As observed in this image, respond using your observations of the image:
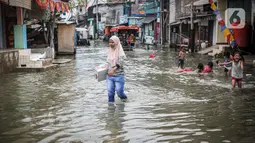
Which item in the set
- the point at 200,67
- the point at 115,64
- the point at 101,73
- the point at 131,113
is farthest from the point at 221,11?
the point at 131,113

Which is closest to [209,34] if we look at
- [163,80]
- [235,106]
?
[163,80]

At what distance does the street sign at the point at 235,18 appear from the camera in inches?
879

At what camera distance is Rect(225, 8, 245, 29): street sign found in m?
22.3

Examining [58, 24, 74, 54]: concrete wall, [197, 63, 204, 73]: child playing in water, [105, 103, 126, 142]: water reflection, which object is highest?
[58, 24, 74, 54]: concrete wall

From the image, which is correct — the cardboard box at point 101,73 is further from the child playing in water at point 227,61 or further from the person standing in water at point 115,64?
the child playing in water at point 227,61

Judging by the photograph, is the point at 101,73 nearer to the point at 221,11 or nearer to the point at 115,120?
the point at 115,120

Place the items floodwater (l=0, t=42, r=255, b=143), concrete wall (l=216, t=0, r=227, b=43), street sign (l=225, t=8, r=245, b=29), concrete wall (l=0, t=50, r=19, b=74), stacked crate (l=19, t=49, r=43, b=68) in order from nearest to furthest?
floodwater (l=0, t=42, r=255, b=143)
concrete wall (l=0, t=50, r=19, b=74)
stacked crate (l=19, t=49, r=43, b=68)
street sign (l=225, t=8, r=245, b=29)
concrete wall (l=216, t=0, r=227, b=43)

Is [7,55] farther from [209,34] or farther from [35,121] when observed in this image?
[209,34]

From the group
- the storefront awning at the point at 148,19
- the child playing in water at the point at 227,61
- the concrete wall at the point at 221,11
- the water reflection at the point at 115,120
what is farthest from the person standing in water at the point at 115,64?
the storefront awning at the point at 148,19

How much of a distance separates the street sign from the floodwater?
1178 centimetres

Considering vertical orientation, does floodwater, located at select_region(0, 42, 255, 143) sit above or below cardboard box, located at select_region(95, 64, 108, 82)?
below

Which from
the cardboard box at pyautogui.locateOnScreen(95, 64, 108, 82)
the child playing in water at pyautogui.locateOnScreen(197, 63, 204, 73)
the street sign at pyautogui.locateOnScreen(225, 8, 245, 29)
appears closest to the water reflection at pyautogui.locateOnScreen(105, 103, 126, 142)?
the cardboard box at pyautogui.locateOnScreen(95, 64, 108, 82)

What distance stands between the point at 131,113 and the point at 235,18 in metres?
18.5

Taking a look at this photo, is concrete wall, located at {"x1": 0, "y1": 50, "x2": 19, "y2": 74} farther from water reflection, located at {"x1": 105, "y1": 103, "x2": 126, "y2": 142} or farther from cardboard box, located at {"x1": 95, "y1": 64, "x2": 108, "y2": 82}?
water reflection, located at {"x1": 105, "y1": 103, "x2": 126, "y2": 142}
